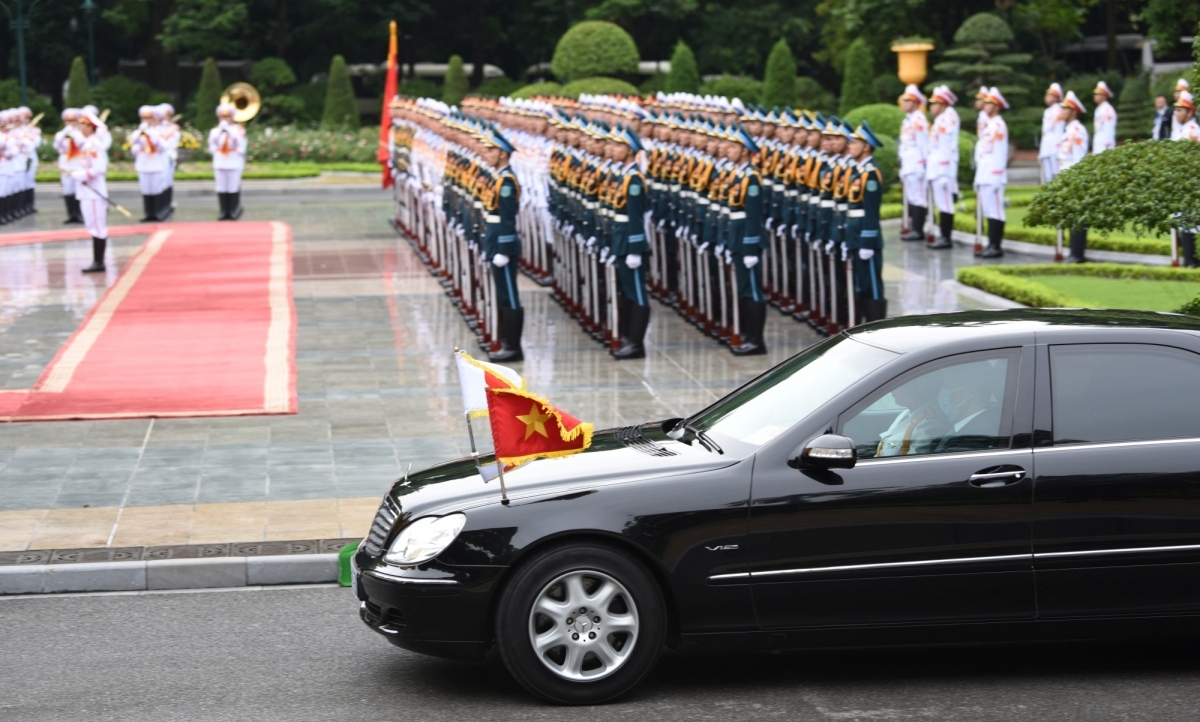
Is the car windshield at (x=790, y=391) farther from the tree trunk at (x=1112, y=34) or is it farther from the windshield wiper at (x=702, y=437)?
the tree trunk at (x=1112, y=34)

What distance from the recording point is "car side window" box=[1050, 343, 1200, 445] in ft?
21.4

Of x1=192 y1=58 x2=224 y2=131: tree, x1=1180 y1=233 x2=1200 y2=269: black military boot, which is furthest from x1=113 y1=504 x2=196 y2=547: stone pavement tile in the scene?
x1=192 y1=58 x2=224 y2=131: tree

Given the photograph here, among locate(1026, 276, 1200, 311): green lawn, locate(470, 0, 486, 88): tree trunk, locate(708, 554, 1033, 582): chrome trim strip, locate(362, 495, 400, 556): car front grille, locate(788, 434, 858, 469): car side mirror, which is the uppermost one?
locate(470, 0, 486, 88): tree trunk

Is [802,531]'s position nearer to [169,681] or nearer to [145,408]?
[169,681]

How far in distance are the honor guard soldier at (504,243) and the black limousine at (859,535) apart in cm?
810

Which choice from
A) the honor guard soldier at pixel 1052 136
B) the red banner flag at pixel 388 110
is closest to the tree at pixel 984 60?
the red banner flag at pixel 388 110

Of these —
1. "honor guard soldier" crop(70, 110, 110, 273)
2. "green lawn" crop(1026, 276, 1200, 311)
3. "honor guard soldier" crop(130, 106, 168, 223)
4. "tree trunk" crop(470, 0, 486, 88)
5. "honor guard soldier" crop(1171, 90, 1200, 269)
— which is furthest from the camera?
"tree trunk" crop(470, 0, 486, 88)

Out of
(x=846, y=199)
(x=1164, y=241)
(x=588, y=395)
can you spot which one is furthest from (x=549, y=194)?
(x=1164, y=241)

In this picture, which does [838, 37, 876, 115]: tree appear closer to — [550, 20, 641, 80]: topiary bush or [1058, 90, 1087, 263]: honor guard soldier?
[550, 20, 641, 80]: topiary bush

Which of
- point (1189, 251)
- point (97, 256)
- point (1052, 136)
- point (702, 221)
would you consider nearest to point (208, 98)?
point (97, 256)

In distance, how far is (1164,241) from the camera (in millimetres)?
21750

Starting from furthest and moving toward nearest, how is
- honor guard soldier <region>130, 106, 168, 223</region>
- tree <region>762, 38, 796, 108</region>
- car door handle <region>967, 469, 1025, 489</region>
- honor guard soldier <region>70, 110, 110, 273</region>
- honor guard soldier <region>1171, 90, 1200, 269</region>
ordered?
1. tree <region>762, 38, 796, 108</region>
2. honor guard soldier <region>130, 106, 168, 223</region>
3. honor guard soldier <region>70, 110, 110, 273</region>
4. honor guard soldier <region>1171, 90, 1200, 269</region>
5. car door handle <region>967, 469, 1025, 489</region>

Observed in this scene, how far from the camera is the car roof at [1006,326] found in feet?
21.9

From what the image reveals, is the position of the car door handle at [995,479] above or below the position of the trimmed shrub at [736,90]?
below
